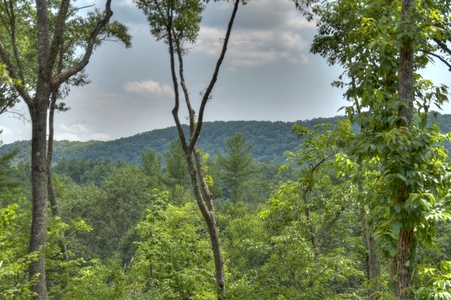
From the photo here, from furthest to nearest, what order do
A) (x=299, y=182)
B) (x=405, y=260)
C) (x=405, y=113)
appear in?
(x=299, y=182) → (x=405, y=113) → (x=405, y=260)

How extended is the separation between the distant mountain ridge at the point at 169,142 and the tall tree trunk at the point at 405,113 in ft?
279

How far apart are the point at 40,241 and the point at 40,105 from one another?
2.26 m

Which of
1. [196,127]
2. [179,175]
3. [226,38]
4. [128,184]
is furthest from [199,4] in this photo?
[179,175]

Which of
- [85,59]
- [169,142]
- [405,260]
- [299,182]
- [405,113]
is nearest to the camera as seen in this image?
[405,260]

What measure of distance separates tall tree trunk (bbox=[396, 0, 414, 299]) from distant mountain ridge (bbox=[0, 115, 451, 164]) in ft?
279

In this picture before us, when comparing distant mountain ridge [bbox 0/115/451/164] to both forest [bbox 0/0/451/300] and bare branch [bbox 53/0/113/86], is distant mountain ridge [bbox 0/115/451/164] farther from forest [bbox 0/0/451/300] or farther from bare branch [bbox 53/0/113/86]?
bare branch [bbox 53/0/113/86]

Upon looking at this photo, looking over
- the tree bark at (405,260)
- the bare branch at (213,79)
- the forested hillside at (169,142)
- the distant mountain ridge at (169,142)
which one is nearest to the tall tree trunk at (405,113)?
the tree bark at (405,260)

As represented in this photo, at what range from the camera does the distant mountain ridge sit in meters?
94.0

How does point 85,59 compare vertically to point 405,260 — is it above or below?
above

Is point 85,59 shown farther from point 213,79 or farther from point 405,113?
point 405,113

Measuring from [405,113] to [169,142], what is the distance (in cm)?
9106

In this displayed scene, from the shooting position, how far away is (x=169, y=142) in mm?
93688

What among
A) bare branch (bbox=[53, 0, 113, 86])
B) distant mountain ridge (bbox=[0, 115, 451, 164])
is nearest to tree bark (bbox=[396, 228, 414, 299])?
bare branch (bbox=[53, 0, 113, 86])

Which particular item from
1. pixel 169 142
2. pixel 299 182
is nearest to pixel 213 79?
pixel 299 182
